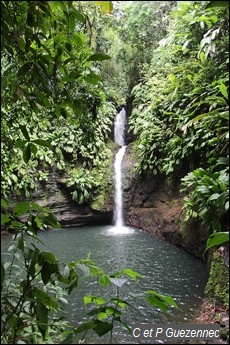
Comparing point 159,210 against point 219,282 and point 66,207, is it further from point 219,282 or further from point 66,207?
point 219,282

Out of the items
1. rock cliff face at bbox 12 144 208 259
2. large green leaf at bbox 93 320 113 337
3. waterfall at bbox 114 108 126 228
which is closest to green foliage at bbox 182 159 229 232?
rock cliff face at bbox 12 144 208 259

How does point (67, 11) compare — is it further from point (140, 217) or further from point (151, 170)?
point (140, 217)

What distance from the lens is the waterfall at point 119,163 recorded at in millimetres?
8429

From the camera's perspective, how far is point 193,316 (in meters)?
3.24

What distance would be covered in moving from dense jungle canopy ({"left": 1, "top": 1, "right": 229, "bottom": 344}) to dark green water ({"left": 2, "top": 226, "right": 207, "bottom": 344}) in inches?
34.3

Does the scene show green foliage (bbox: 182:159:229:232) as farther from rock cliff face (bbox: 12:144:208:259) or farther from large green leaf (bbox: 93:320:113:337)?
large green leaf (bbox: 93:320:113:337)

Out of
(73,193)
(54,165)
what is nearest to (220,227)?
(73,193)

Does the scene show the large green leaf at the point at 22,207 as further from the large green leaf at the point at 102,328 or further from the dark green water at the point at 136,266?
the dark green water at the point at 136,266

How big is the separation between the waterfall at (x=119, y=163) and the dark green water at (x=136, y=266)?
0.73 m

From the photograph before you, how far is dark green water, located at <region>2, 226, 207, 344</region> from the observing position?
10.6 feet

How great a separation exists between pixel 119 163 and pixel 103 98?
6.48 m

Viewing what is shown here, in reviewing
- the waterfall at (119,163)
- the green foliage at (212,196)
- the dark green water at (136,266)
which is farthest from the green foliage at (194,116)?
the waterfall at (119,163)

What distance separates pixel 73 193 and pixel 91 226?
3.57 feet

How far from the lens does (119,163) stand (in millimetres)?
9125
